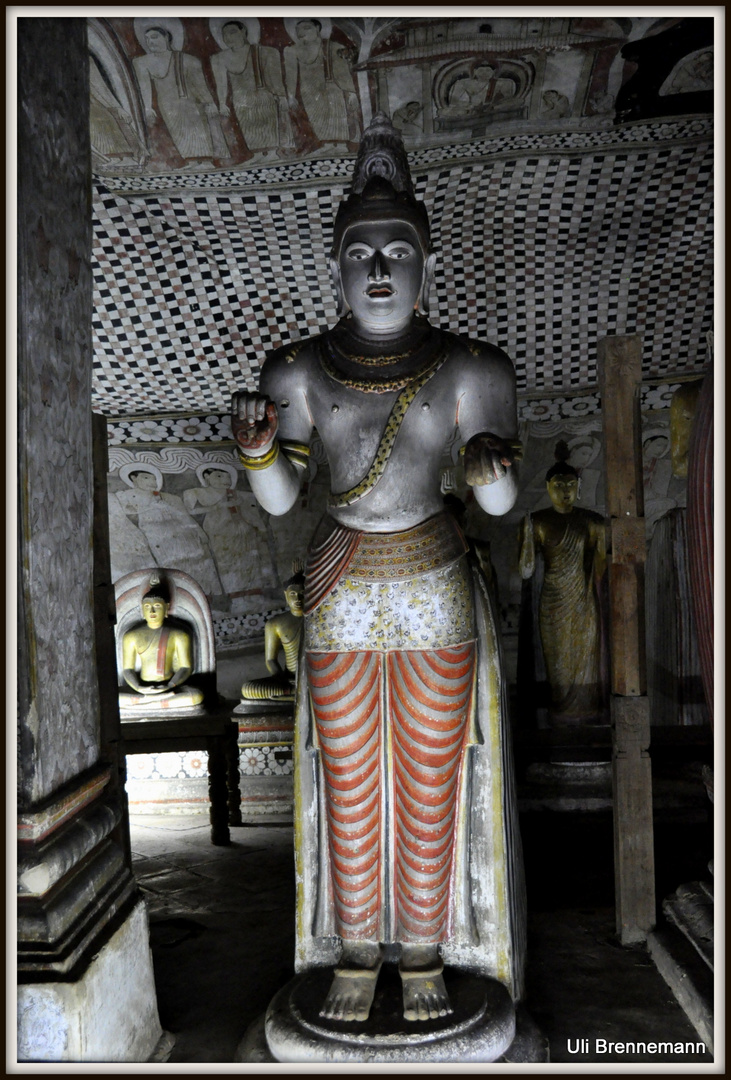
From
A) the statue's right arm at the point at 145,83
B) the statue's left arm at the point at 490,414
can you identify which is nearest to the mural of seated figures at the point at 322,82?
the statue's right arm at the point at 145,83

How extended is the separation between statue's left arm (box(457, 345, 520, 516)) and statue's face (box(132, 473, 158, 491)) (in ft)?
12.7

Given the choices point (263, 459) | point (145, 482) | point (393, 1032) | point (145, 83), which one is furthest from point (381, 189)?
point (145, 482)

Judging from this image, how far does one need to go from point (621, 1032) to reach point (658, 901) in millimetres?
933

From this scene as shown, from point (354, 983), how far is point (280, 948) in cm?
84

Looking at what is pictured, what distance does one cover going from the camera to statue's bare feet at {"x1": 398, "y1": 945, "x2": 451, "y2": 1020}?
2504 millimetres

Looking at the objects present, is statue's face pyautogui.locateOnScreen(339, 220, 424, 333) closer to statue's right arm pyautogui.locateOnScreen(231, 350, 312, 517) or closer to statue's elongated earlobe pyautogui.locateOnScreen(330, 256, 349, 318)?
statue's elongated earlobe pyautogui.locateOnScreen(330, 256, 349, 318)

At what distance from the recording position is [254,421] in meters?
2.63

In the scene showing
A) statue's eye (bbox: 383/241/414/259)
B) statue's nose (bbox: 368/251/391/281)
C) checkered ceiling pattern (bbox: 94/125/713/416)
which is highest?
checkered ceiling pattern (bbox: 94/125/713/416)

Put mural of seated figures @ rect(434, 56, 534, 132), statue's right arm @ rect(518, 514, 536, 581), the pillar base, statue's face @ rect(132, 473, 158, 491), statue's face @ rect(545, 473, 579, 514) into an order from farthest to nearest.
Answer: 1. statue's face @ rect(132, 473, 158, 491)
2. statue's face @ rect(545, 473, 579, 514)
3. statue's right arm @ rect(518, 514, 536, 581)
4. mural of seated figures @ rect(434, 56, 534, 132)
5. the pillar base

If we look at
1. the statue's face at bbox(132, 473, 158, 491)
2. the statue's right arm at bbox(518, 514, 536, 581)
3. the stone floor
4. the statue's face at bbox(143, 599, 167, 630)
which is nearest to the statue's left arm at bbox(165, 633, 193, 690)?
the statue's face at bbox(143, 599, 167, 630)

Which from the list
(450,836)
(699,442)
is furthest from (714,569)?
(450,836)

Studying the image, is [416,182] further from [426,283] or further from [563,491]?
[426,283]

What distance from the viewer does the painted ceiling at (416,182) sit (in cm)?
429

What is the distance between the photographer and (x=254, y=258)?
17.5 feet
